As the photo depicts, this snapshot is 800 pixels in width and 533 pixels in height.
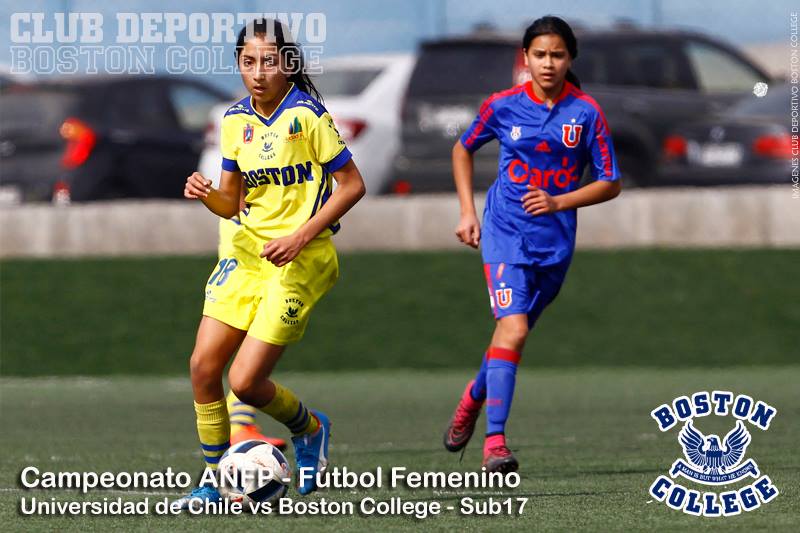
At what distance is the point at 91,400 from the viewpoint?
43.3ft

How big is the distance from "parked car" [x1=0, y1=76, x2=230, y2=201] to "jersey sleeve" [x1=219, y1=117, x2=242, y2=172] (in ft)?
38.7

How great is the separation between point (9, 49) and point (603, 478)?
15907 mm

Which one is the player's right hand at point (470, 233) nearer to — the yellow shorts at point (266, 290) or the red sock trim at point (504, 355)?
the red sock trim at point (504, 355)

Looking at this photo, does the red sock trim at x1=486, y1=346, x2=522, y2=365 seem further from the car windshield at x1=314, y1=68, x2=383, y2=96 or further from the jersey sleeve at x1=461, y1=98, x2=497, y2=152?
the car windshield at x1=314, y1=68, x2=383, y2=96

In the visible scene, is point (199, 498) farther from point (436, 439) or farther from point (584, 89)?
point (584, 89)

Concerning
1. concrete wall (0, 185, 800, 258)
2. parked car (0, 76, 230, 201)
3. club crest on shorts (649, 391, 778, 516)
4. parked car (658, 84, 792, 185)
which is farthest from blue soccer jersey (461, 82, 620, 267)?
parked car (0, 76, 230, 201)

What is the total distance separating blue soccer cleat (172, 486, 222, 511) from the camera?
680 cm

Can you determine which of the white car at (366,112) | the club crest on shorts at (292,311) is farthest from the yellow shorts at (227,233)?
the white car at (366,112)

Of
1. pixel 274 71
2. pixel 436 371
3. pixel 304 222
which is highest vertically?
pixel 274 71

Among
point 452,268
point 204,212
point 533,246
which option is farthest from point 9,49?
point 533,246

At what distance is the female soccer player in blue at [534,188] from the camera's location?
8.06m

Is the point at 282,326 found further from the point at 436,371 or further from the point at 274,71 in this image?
the point at 436,371

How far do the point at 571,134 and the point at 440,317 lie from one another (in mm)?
7422

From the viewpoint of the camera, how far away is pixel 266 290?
280 inches
